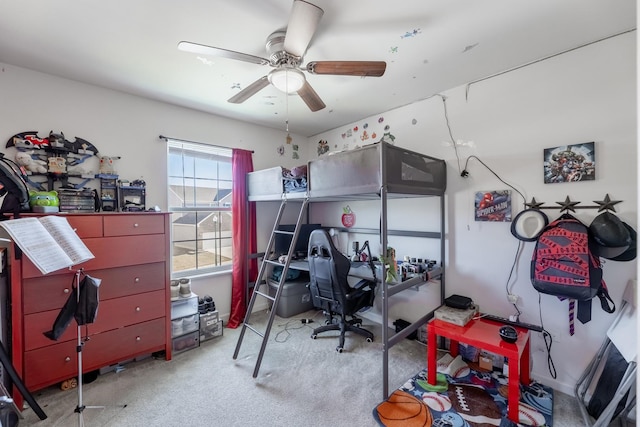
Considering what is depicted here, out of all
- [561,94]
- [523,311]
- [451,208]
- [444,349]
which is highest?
[561,94]

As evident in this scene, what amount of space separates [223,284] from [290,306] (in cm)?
90

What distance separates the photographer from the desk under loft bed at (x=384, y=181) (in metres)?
1.95

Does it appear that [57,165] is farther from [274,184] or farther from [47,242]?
[274,184]

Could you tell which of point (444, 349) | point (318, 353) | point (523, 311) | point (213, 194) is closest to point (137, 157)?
point (213, 194)

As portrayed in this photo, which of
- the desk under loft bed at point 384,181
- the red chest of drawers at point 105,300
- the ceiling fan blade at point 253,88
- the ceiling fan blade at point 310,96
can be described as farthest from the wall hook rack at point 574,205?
the red chest of drawers at point 105,300

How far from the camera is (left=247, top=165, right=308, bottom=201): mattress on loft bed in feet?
8.80

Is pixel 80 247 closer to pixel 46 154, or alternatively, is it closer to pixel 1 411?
pixel 1 411

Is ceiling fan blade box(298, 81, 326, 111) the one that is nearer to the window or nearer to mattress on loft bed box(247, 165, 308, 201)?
mattress on loft bed box(247, 165, 308, 201)

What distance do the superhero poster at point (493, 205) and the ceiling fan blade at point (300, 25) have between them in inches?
77.2

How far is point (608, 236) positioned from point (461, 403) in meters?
1.48

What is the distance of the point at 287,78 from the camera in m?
1.74

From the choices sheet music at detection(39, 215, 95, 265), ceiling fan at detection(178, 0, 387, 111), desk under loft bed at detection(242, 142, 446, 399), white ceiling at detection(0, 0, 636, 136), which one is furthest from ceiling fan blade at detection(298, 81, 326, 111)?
sheet music at detection(39, 215, 95, 265)

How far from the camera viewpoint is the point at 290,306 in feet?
11.4

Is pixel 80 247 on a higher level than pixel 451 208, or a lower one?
lower
